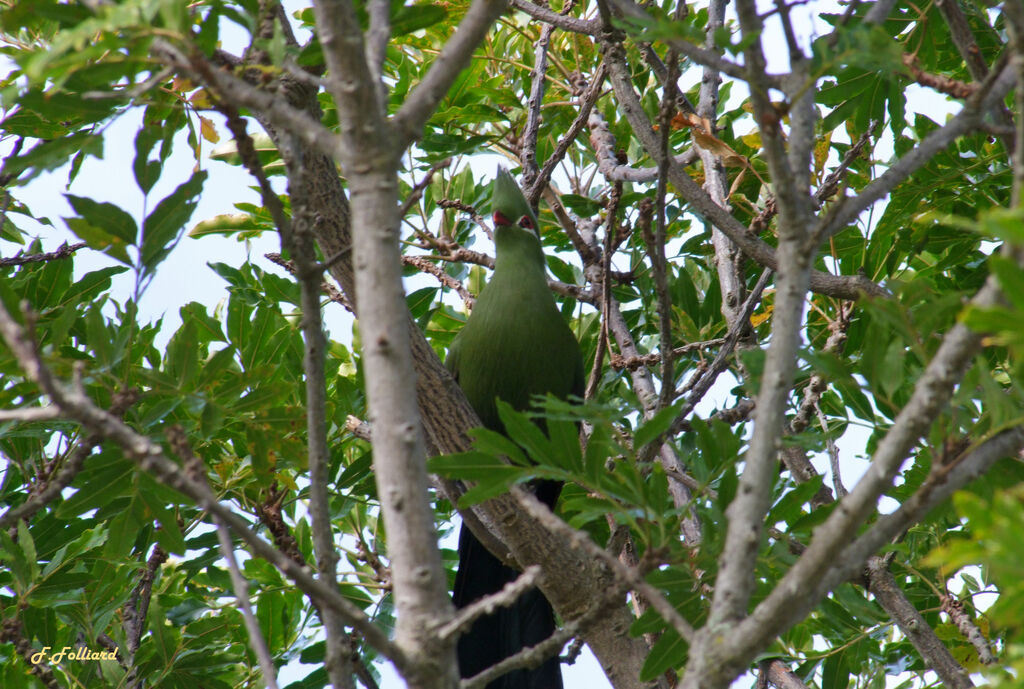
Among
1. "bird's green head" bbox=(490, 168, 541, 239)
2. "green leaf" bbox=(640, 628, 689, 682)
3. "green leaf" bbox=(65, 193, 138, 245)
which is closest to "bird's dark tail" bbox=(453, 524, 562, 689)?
"bird's green head" bbox=(490, 168, 541, 239)

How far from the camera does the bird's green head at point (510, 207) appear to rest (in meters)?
3.80

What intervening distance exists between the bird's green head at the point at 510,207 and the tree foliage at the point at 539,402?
0.14 meters

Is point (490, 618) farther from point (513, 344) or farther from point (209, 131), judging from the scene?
point (209, 131)

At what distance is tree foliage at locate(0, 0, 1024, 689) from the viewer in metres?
1.29

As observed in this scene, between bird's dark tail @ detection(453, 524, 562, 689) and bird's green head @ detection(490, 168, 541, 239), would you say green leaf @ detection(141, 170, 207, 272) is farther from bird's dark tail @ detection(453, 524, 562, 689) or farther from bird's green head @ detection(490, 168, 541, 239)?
bird's green head @ detection(490, 168, 541, 239)

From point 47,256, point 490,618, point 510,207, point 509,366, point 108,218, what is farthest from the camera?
point 510,207

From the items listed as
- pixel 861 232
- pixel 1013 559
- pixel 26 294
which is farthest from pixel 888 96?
pixel 26 294

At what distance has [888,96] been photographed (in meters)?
2.52

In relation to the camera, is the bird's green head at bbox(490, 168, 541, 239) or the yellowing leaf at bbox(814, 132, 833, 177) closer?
the yellowing leaf at bbox(814, 132, 833, 177)

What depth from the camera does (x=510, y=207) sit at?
3.81 metres

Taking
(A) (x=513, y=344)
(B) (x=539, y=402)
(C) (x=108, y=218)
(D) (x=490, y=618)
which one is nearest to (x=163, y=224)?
(C) (x=108, y=218)

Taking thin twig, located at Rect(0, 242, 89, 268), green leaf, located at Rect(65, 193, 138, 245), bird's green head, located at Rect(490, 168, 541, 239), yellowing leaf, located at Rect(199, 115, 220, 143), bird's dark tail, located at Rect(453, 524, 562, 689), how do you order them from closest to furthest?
green leaf, located at Rect(65, 193, 138, 245)
yellowing leaf, located at Rect(199, 115, 220, 143)
thin twig, located at Rect(0, 242, 89, 268)
bird's dark tail, located at Rect(453, 524, 562, 689)
bird's green head, located at Rect(490, 168, 541, 239)

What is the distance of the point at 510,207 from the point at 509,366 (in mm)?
660

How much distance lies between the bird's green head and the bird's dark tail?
119 cm
